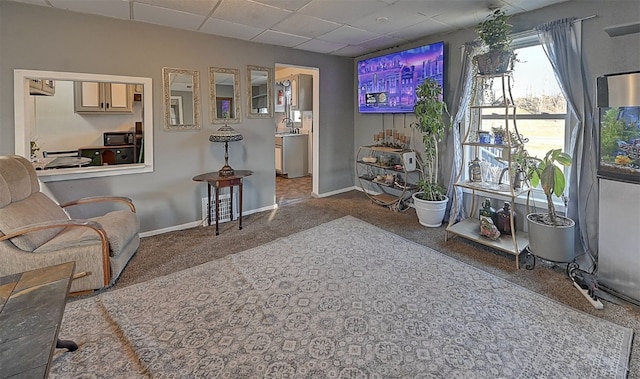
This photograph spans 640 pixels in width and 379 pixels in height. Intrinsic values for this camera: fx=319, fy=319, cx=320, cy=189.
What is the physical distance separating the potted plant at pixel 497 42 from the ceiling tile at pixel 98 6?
11.2ft

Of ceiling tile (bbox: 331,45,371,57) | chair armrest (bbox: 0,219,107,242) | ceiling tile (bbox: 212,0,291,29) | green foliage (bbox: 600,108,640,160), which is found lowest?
chair armrest (bbox: 0,219,107,242)

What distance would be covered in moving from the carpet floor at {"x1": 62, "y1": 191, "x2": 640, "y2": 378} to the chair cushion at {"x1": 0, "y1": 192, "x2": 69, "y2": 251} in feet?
2.17

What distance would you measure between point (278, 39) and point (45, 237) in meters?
3.37

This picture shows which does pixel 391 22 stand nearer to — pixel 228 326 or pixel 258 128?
pixel 258 128

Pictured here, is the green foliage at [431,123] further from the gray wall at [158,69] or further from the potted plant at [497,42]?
the gray wall at [158,69]

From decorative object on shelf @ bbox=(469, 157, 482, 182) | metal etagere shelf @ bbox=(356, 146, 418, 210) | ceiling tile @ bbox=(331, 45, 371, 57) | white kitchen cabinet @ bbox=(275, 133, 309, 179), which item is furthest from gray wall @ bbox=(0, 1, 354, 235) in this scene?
decorative object on shelf @ bbox=(469, 157, 482, 182)

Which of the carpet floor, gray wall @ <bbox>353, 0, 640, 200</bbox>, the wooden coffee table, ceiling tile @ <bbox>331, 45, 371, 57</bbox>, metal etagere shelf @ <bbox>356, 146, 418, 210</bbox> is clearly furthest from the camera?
ceiling tile @ <bbox>331, 45, 371, 57</bbox>

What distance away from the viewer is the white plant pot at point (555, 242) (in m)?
2.66

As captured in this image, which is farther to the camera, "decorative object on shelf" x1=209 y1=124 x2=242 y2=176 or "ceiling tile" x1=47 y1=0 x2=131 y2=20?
"decorative object on shelf" x1=209 y1=124 x2=242 y2=176

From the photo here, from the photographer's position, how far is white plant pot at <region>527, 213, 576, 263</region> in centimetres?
266

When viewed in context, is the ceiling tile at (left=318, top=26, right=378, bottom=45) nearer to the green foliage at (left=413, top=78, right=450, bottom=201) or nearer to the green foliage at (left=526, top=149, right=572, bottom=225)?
Result: the green foliage at (left=413, top=78, right=450, bottom=201)

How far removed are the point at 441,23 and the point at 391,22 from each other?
1.92 ft

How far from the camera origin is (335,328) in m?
2.05

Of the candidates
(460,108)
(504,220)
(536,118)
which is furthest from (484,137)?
(504,220)
